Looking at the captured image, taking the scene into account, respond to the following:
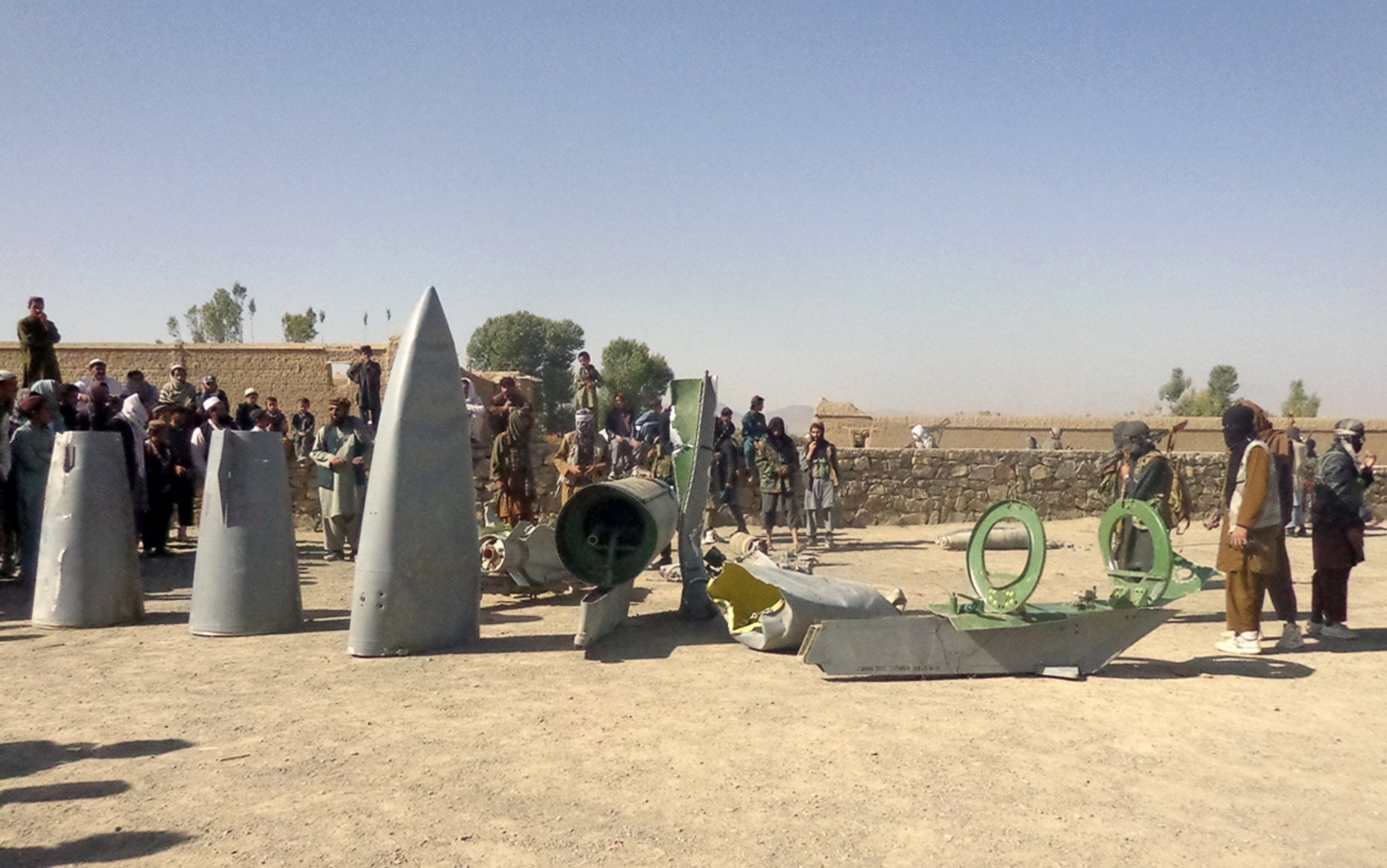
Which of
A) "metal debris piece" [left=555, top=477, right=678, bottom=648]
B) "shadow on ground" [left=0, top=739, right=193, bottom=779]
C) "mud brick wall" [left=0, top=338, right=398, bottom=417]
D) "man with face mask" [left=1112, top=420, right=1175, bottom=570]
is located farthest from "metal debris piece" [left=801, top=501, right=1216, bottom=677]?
"mud brick wall" [left=0, top=338, right=398, bottom=417]

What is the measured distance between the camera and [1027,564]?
5707 mm

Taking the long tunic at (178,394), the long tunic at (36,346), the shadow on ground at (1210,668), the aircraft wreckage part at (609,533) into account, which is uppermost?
the long tunic at (36,346)

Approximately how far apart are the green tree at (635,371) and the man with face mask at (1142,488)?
40.5m

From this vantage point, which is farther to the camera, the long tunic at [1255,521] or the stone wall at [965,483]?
the stone wall at [965,483]

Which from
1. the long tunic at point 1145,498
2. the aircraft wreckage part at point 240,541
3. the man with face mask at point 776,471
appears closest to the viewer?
the aircraft wreckage part at point 240,541

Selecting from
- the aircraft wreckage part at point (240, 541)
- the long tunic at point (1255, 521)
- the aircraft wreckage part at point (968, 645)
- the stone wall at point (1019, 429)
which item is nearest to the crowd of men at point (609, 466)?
the long tunic at point (1255, 521)

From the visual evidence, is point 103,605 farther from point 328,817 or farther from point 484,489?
point 484,489

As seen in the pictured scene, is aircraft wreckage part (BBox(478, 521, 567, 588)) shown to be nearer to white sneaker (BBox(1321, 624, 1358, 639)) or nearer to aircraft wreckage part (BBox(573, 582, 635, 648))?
aircraft wreckage part (BBox(573, 582, 635, 648))

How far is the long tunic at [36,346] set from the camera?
11.3 meters

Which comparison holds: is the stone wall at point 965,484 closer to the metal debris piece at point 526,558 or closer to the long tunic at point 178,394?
the long tunic at point 178,394

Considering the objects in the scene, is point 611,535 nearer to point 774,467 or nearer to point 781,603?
point 781,603

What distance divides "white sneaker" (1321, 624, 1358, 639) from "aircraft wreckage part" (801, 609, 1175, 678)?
→ 7.03ft

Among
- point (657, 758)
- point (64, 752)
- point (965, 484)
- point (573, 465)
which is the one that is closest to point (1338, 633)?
point (657, 758)

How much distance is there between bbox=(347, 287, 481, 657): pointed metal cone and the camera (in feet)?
19.3
